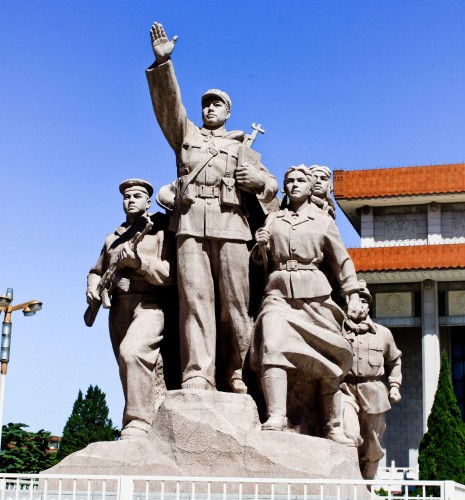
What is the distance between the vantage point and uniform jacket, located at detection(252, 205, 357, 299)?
7.18 meters

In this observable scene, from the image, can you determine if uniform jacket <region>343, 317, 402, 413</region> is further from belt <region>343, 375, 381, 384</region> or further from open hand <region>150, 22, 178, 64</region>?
open hand <region>150, 22, 178, 64</region>

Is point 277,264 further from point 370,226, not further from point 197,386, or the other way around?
point 370,226

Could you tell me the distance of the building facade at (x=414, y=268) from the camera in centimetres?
3061

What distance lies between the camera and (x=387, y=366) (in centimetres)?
955

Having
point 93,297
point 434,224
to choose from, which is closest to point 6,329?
point 93,297

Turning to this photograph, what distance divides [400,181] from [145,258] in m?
26.2

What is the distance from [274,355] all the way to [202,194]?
147cm

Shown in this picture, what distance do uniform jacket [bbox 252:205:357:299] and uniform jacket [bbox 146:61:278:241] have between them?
0.29 metres

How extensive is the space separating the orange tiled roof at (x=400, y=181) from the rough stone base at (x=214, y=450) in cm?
2634

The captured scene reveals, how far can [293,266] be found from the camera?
7230 mm

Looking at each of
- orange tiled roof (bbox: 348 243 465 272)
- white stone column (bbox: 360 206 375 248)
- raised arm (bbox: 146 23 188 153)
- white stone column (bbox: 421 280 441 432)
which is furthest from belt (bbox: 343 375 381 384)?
white stone column (bbox: 360 206 375 248)

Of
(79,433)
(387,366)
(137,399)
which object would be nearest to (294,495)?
(137,399)

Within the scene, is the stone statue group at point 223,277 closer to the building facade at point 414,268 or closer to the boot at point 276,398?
the boot at point 276,398

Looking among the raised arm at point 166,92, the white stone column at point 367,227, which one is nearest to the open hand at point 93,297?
the raised arm at point 166,92
